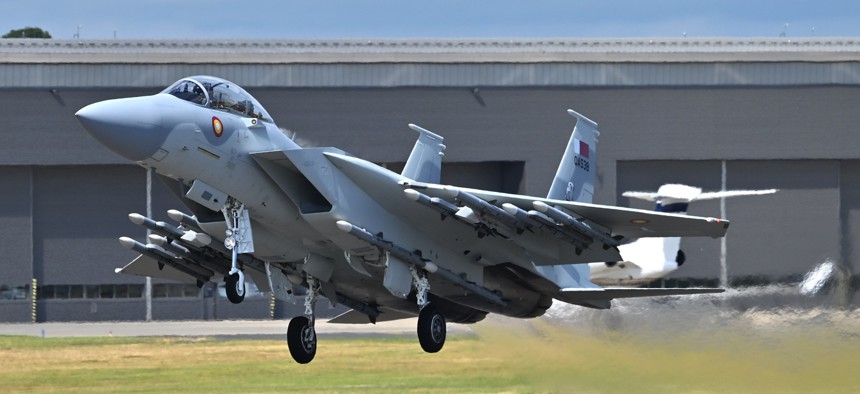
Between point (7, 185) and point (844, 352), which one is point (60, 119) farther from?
point (844, 352)

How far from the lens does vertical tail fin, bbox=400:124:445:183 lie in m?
20.8

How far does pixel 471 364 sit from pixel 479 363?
183 millimetres

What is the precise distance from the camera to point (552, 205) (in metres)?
19.3

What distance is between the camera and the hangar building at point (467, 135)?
4419 cm

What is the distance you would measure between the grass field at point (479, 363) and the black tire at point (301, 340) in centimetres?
454

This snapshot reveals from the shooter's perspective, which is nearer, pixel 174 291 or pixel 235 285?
pixel 235 285

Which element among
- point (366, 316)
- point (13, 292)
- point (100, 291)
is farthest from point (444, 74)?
point (366, 316)

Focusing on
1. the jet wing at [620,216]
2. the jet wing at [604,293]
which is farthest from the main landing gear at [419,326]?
the jet wing at [604,293]

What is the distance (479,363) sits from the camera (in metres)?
28.2

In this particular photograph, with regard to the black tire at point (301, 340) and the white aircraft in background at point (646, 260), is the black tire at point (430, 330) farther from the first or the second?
the white aircraft in background at point (646, 260)

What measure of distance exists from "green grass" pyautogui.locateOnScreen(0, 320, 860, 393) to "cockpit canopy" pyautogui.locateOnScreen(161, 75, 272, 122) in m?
7.66

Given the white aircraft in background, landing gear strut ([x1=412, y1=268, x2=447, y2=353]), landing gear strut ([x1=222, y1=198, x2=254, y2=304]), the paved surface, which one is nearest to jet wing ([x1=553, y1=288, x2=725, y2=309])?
landing gear strut ([x1=412, y1=268, x2=447, y2=353])

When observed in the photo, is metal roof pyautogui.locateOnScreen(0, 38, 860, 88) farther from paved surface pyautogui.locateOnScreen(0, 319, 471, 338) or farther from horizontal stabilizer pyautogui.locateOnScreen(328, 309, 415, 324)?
horizontal stabilizer pyautogui.locateOnScreen(328, 309, 415, 324)

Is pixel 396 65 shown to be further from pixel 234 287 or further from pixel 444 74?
pixel 234 287
